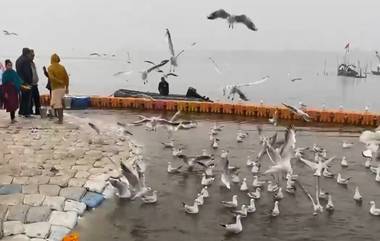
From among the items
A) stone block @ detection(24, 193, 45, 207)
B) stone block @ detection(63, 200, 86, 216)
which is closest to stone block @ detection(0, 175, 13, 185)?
stone block @ detection(24, 193, 45, 207)

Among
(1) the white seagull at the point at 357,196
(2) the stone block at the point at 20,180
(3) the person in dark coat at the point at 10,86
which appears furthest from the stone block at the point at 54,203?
(3) the person in dark coat at the point at 10,86

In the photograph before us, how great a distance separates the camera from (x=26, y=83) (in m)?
16.1

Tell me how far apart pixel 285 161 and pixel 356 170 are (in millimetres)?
3940

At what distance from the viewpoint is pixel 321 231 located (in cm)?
899

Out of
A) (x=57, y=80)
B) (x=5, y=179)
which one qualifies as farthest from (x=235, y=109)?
(x=5, y=179)

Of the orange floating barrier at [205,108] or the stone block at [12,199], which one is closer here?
the stone block at [12,199]

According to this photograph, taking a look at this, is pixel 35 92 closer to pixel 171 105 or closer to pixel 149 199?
pixel 171 105

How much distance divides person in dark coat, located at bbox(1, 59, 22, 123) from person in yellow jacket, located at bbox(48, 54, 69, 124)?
1.04 metres

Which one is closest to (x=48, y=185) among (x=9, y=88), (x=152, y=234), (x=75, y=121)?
(x=152, y=234)

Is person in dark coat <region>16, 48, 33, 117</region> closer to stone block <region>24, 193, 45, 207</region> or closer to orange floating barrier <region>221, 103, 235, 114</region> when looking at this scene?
stone block <region>24, 193, 45, 207</region>

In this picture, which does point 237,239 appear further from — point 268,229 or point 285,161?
point 285,161

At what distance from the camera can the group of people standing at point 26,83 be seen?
15.4m

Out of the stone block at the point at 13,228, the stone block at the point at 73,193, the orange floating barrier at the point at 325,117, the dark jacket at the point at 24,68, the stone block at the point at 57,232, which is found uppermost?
the dark jacket at the point at 24,68

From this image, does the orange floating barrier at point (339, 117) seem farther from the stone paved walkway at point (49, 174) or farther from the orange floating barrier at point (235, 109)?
the stone paved walkway at point (49, 174)
